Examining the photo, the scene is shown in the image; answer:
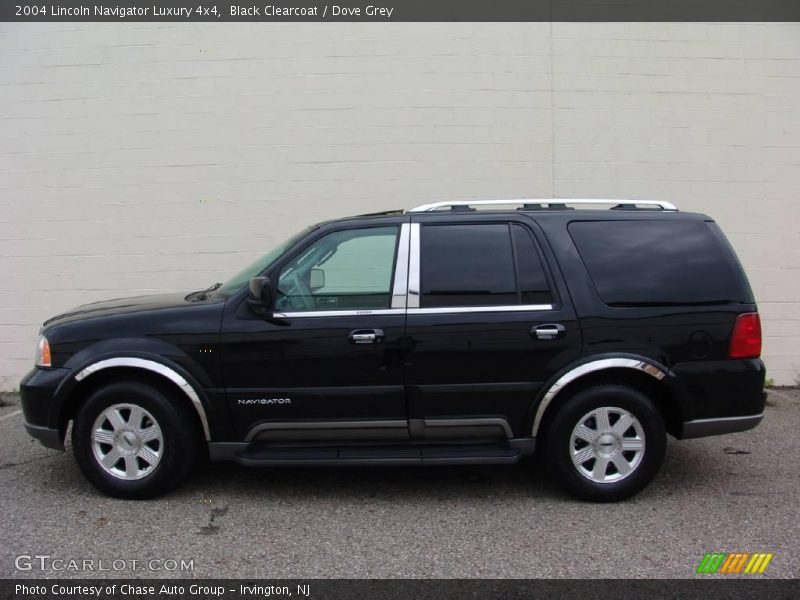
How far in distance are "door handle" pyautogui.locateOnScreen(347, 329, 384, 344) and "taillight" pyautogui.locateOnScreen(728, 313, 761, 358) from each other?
87.2 inches

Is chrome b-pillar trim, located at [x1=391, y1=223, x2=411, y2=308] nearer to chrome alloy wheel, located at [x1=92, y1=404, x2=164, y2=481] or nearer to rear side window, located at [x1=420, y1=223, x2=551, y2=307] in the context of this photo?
rear side window, located at [x1=420, y1=223, x2=551, y2=307]

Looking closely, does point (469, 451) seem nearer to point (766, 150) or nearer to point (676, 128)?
point (676, 128)

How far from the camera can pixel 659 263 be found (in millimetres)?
4172

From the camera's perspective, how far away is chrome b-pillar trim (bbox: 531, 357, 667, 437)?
4.00m

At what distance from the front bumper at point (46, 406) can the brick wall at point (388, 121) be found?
10.3ft

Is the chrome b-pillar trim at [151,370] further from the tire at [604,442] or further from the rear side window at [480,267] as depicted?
the tire at [604,442]

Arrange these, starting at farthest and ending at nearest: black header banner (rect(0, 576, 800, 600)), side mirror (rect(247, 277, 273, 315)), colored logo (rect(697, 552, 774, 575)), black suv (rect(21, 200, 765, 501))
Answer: black suv (rect(21, 200, 765, 501)), side mirror (rect(247, 277, 273, 315)), colored logo (rect(697, 552, 774, 575)), black header banner (rect(0, 576, 800, 600))

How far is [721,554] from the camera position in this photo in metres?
3.50

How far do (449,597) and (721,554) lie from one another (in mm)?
1569

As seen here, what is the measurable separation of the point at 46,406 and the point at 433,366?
8.17 ft
